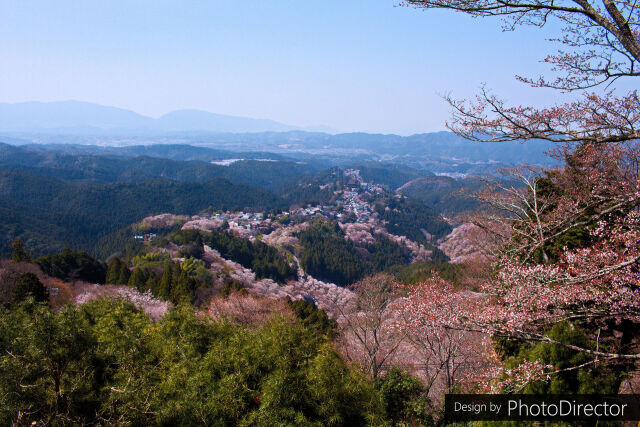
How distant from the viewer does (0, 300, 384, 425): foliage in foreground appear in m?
4.68

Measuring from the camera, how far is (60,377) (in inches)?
193

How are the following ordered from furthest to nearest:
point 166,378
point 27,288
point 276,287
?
point 276,287, point 27,288, point 166,378

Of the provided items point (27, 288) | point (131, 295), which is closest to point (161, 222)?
point (131, 295)

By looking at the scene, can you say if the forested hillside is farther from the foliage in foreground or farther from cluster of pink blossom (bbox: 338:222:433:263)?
the foliage in foreground

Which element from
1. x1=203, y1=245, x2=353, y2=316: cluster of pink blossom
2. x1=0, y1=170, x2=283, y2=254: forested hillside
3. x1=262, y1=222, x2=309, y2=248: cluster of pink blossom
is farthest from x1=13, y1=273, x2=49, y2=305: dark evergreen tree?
x1=0, y1=170, x2=283, y2=254: forested hillside

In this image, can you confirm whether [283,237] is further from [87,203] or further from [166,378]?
[87,203]

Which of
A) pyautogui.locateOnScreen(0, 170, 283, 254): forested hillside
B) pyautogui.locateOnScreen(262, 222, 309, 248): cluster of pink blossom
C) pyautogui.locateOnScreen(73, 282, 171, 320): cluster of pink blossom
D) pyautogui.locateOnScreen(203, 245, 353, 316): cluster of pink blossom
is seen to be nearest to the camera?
pyautogui.locateOnScreen(73, 282, 171, 320): cluster of pink blossom

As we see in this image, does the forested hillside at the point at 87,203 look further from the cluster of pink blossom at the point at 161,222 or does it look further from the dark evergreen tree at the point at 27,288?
the dark evergreen tree at the point at 27,288

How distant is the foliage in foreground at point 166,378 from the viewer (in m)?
4.68

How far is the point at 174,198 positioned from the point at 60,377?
8465cm

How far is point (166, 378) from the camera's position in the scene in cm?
Result: 567

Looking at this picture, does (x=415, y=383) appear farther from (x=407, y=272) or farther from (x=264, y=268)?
(x=407, y=272)

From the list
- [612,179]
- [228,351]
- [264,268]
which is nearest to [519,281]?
[612,179]

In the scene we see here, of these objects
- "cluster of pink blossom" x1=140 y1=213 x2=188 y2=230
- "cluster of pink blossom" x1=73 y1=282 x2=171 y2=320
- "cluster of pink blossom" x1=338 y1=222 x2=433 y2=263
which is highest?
"cluster of pink blossom" x1=73 y1=282 x2=171 y2=320
